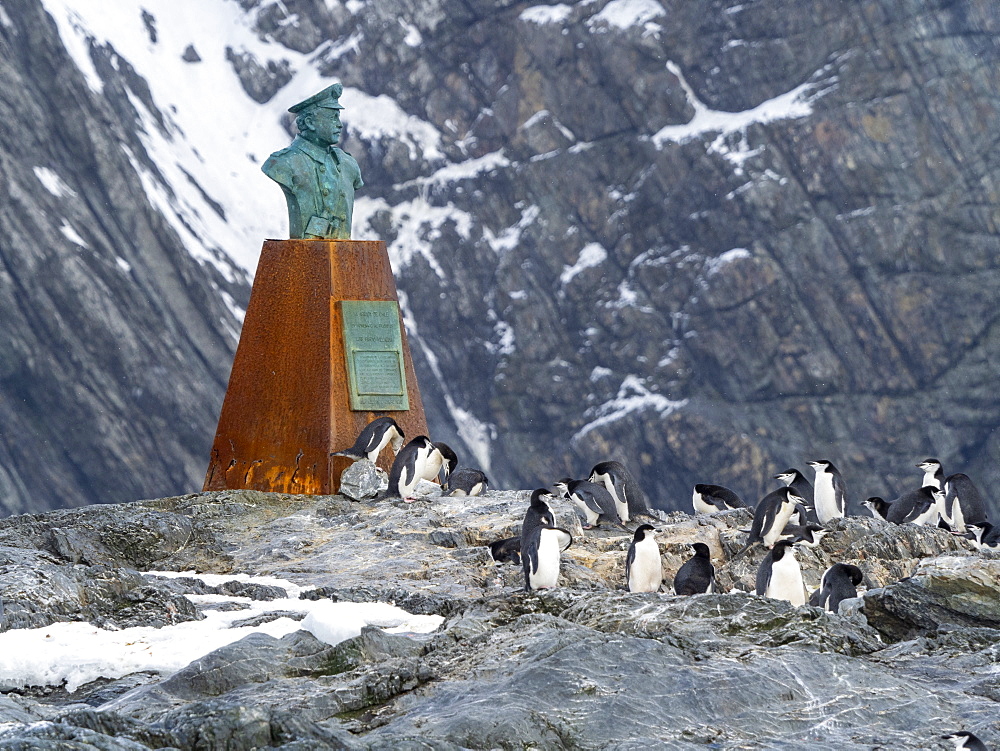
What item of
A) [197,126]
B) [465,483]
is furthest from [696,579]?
[197,126]

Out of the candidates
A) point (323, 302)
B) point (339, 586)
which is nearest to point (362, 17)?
point (323, 302)

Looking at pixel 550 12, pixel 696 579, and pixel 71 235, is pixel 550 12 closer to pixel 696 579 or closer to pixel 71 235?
pixel 71 235

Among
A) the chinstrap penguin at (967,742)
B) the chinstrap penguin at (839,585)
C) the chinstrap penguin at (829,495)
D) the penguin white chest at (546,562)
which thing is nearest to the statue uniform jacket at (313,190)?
the chinstrap penguin at (829,495)

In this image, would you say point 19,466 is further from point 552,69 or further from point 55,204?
point 552,69

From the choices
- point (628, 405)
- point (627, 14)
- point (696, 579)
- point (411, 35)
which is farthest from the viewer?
point (411, 35)

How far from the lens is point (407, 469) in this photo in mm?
13141

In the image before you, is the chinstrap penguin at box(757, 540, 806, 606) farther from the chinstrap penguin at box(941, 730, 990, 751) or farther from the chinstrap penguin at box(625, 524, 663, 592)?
the chinstrap penguin at box(941, 730, 990, 751)

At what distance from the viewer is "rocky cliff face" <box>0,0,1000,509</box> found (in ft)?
177

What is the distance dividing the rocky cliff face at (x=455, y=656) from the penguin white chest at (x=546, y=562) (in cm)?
42

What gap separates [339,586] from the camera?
33.7 ft

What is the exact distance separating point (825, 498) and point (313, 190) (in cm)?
632

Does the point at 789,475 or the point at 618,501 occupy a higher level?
the point at 789,475

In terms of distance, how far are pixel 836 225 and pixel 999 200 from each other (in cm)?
602

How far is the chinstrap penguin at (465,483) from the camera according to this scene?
14734 mm
